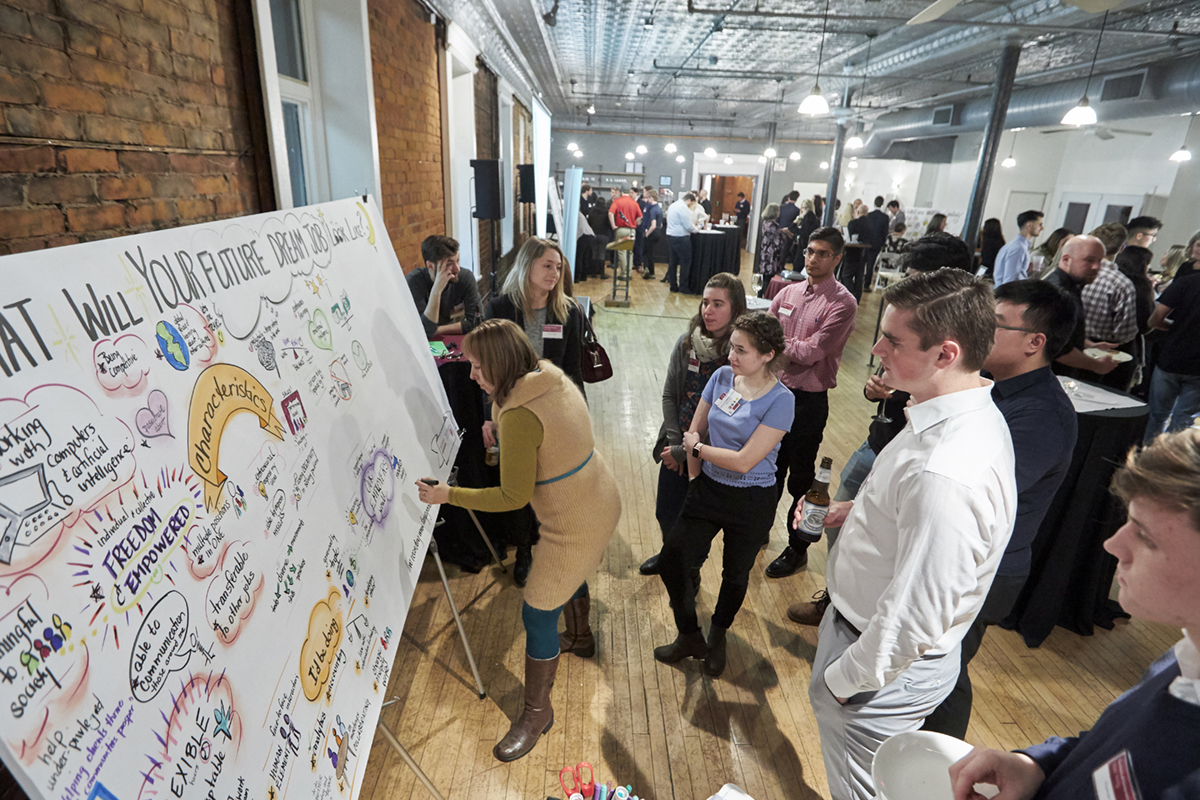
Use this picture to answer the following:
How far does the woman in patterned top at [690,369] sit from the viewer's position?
97.0 inches

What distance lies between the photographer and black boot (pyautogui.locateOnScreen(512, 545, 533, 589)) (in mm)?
2887

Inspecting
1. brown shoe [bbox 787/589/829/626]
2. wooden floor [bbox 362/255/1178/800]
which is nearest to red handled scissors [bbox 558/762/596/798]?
wooden floor [bbox 362/255/1178/800]

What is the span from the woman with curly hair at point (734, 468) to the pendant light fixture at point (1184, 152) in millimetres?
10634

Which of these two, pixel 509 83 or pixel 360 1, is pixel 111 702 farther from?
pixel 509 83

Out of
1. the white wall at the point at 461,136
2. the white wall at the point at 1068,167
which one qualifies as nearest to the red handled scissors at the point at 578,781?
the white wall at the point at 461,136

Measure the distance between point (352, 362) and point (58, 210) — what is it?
0.78m

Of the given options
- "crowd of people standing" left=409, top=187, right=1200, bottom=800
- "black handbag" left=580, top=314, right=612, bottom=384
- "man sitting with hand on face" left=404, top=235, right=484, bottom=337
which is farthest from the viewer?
"man sitting with hand on face" left=404, top=235, right=484, bottom=337

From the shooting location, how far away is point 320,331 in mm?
1458

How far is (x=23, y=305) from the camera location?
Result: 2.38ft

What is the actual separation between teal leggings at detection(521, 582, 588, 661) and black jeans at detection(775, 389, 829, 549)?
1.39 m

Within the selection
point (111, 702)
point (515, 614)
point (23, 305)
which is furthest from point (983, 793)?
point (515, 614)

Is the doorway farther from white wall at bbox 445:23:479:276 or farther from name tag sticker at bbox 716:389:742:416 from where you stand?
name tag sticker at bbox 716:389:742:416

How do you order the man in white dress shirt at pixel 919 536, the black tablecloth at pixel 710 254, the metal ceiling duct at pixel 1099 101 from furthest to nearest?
the black tablecloth at pixel 710 254 → the metal ceiling duct at pixel 1099 101 → the man in white dress shirt at pixel 919 536

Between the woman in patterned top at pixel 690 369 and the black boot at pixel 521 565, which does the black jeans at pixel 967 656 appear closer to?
the woman in patterned top at pixel 690 369
